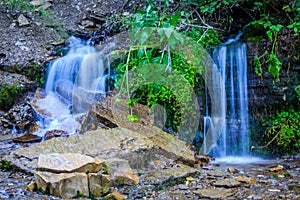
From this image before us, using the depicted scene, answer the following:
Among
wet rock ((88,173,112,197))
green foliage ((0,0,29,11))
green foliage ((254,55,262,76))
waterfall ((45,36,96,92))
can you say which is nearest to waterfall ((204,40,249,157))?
green foliage ((254,55,262,76))

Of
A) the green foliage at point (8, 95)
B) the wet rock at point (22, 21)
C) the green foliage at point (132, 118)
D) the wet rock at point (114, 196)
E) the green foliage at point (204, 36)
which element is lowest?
the wet rock at point (114, 196)

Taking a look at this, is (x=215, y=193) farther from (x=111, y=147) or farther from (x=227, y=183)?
(x=111, y=147)

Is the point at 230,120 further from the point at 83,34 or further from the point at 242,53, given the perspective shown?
the point at 83,34

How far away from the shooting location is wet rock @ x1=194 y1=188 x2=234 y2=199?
2.62m

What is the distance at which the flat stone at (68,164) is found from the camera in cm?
246

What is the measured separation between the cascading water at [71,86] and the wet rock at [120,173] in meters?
2.22

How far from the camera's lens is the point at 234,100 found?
4898 millimetres

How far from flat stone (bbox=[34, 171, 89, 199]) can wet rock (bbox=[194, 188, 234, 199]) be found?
0.98 m

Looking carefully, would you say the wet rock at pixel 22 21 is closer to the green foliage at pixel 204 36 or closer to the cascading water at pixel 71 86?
the cascading water at pixel 71 86

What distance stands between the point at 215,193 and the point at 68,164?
128 cm

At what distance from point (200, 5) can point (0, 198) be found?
5.01m

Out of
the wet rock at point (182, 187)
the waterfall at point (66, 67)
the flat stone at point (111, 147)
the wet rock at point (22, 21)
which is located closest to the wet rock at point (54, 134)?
the flat stone at point (111, 147)

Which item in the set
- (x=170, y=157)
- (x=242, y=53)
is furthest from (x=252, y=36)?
(x=170, y=157)

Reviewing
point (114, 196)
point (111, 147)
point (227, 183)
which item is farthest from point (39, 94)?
point (227, 183)
